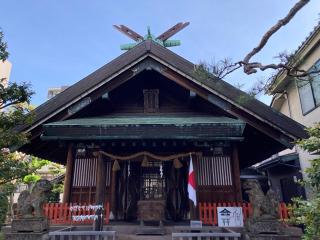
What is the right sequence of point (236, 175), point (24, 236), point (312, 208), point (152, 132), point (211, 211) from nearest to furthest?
point (312, 208) → point (24, 236) → point (152, 132) → point (211, 211) → point (236, 175)

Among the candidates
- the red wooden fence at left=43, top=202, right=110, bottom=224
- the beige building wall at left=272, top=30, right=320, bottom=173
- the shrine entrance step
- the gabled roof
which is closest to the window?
the beige building wall at left=272, top=30, right=320, bottom=173

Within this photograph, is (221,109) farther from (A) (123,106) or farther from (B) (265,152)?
(A) (123,106)

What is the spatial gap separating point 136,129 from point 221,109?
3487 mm

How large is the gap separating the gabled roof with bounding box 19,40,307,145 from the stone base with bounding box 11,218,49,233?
3151 millimetres

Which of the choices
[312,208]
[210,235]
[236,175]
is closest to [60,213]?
[210,235]

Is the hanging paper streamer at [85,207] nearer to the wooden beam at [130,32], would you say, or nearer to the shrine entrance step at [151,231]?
the shrine entrance step at [151,231]

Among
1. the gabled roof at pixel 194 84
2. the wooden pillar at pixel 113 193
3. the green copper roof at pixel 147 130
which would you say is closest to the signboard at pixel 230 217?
the green copper roof at pixel 147 130

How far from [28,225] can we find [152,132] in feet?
14.3

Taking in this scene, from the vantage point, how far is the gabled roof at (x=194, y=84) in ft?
29.4

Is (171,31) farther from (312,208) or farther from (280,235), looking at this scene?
(312,208)

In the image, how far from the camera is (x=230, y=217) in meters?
8.30

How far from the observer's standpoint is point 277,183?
1694 centimetres

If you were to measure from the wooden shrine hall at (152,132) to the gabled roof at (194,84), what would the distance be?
35 mm

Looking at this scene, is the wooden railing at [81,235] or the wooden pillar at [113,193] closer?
the wooden railing at [81,235]
